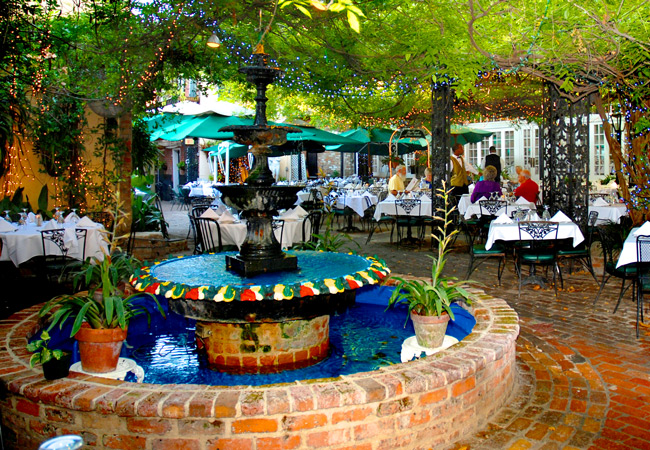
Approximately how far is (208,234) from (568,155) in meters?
5.44

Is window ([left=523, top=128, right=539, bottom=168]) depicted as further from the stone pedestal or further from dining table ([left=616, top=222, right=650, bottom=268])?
the stone pedestal

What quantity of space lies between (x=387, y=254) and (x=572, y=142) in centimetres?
338

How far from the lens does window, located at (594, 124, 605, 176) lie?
57.6 feet

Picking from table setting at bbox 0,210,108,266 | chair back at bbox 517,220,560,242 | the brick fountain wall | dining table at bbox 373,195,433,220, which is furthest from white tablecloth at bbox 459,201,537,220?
the brick fountain wall

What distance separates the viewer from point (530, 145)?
68.3 feet

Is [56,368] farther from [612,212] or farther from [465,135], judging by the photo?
[465,135]

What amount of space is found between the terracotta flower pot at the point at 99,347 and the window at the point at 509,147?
66.1 ft

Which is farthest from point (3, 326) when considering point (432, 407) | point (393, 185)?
point (393, 185)

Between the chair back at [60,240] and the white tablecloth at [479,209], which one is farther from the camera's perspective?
the white tablecloth at [479,209]

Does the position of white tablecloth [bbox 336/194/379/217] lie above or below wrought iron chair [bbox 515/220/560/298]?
above

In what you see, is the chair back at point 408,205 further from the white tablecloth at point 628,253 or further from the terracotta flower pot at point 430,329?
the terracotta flower pot at point 430,329

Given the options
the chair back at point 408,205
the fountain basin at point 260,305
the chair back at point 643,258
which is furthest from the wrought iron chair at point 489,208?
the fountain basin at point 260,305

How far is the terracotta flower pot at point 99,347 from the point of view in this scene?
10.7ft

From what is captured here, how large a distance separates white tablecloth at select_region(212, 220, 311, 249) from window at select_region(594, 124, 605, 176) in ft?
43.1
